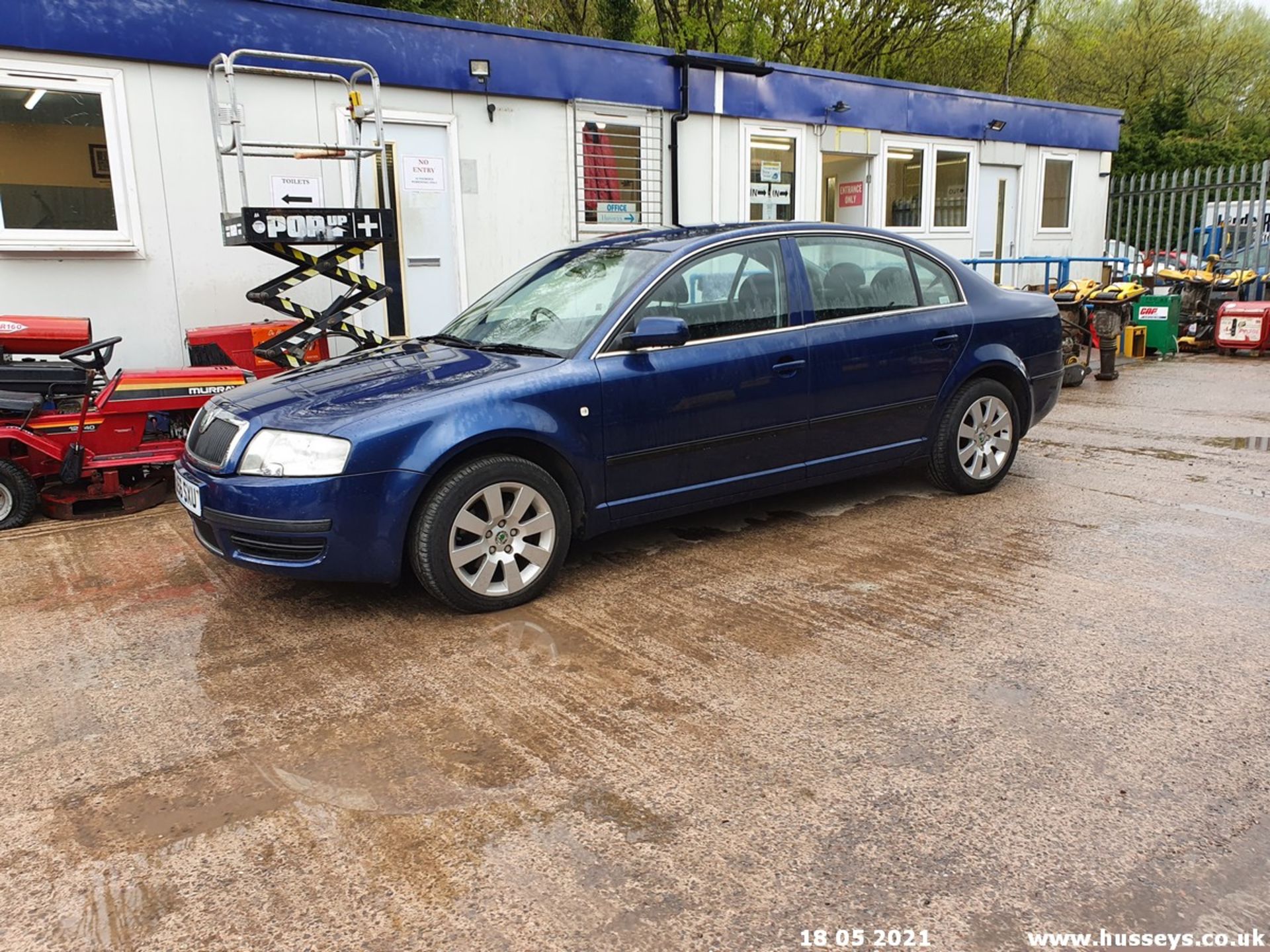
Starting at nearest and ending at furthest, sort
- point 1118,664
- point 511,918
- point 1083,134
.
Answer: point 511,918
point 1118,664
point 1083,134

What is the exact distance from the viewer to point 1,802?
277 centimetres

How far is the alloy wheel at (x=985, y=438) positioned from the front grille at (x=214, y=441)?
4025mm

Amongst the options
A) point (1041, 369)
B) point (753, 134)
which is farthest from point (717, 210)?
point (1041, 369)

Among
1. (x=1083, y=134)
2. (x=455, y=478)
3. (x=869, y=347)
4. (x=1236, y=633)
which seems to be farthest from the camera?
(x=1083, y=134)

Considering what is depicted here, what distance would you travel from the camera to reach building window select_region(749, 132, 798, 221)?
11641 mm

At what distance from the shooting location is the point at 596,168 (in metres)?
10.4

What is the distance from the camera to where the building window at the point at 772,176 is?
11.6 metres

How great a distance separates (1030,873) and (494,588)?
2.43 metres

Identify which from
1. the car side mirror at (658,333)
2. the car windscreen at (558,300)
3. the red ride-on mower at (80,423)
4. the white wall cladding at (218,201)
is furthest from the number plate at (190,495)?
the white wall cladding at (218,201)

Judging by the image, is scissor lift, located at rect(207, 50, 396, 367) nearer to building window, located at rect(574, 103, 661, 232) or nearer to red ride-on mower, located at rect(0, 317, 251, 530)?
red ride-on mower, located at rect(0, 317, 251, 530)

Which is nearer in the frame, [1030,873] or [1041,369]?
[1030,873]

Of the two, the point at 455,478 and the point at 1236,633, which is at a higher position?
the point at 455,478

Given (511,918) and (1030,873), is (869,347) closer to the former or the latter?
(1030,873)
